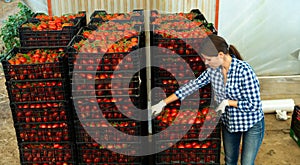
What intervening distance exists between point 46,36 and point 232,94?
6.66 feet

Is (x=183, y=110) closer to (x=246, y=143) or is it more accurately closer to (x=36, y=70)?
(x=246, y=143)

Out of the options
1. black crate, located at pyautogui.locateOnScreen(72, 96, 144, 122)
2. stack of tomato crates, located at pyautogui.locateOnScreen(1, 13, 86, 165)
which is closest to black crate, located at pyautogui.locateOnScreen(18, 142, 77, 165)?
stack of tomato crates, located at pyautogui.locateOnScreen(1, 13, 86, 165)

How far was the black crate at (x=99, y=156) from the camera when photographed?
369 cm

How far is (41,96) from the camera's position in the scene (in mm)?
3514

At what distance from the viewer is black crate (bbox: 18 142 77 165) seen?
3719 mm

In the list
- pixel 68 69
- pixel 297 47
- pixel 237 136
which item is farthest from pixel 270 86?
pixel 68 69

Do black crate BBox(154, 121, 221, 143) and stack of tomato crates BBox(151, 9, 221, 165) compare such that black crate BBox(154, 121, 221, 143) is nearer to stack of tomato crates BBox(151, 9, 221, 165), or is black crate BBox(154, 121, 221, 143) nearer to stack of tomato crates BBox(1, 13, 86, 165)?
stack of tomato crates BBox(151, 9, 221, 165)

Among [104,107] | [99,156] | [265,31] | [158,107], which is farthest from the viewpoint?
[265,31]

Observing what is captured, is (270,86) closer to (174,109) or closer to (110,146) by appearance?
(174,109)

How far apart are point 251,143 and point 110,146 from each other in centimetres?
132

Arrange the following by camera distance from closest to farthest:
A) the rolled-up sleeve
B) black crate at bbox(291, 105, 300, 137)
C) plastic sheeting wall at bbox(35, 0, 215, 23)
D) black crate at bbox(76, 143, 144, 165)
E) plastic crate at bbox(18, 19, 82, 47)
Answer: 1. the rolled-up sleeve
2. black crate at bbox(76, 143, 144, 165)
3. plastic crate at bbox(18, 19, 82, 47)
4. black crate at bbox(291, 105, 300, 137)
5. plastic sheeting wall at bbox(35, 0, 215, 23)

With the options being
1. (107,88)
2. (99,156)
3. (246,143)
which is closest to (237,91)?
(246,143)

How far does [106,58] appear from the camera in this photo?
3.36 meters

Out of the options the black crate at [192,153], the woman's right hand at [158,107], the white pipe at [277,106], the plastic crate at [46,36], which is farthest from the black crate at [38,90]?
the white pipe at [277,106]
